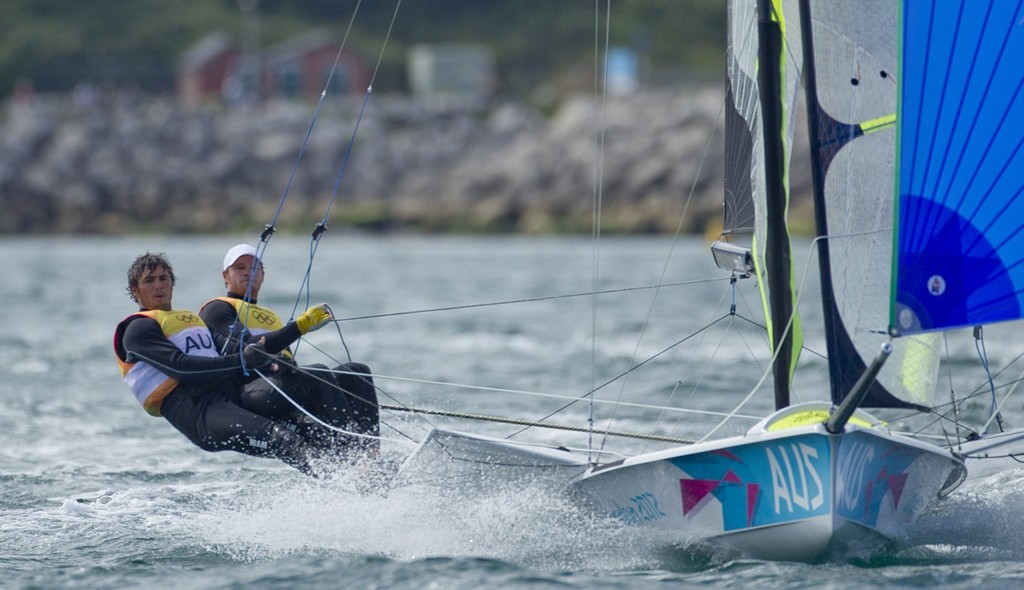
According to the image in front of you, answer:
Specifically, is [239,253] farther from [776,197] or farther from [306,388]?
[776,197]

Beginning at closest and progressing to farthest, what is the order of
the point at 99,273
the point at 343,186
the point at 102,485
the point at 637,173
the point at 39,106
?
the point at 102,485 < the point at 99,273 < the point at 637,173 < the point at 343,186 < the point at 39,106

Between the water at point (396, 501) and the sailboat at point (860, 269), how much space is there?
6.3 inches

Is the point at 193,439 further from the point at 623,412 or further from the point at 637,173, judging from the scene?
the point at 637,173

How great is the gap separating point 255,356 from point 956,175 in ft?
8.45

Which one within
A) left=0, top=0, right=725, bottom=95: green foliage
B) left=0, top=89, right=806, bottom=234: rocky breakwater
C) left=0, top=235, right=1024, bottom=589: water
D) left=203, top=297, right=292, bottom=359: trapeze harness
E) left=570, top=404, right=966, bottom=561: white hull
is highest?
left=0, top=0, right=725, bottom=95: green foliage

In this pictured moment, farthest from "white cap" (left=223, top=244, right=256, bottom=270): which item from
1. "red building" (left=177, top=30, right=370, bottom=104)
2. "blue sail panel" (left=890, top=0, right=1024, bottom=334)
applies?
"red building" (left=177, top=30, right=370, bottom=104)

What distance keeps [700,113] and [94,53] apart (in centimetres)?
3322

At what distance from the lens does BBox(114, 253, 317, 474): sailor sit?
5.52 m

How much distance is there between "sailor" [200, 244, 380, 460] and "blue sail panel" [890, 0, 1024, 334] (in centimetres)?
201

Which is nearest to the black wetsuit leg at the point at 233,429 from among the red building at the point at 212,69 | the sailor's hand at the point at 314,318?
the sailor's hand at the point at 314,318

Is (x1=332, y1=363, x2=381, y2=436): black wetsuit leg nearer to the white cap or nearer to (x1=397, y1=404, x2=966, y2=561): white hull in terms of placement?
(x1=397, y1=404, x2=966, y2=561): white hull

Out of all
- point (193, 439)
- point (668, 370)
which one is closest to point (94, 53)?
point (668, 370)

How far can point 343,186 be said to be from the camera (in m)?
39.8

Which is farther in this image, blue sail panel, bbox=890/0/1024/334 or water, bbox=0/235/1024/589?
water, bbox=0/235/1024/589
